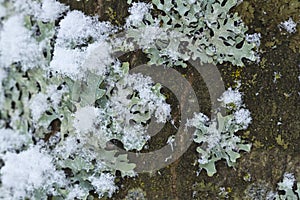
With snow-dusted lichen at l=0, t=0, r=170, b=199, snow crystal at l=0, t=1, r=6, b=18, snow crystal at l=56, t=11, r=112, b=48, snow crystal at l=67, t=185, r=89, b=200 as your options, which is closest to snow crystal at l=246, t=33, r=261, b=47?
snow-dusted lichen at l=0, t=0, r=170, b=199

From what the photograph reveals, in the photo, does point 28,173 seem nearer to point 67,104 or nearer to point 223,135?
point 67,104

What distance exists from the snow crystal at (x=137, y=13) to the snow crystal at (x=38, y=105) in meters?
0.39

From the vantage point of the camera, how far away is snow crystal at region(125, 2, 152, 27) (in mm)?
1556

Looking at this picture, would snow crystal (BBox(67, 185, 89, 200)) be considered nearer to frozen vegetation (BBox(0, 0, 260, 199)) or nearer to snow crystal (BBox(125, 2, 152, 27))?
frozen vegetation (BBox(0, 0, 260, 199))

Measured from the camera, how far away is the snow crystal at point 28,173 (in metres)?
1.60

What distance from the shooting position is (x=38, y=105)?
1631mm

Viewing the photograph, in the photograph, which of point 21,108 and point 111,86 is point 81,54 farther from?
point 21,108

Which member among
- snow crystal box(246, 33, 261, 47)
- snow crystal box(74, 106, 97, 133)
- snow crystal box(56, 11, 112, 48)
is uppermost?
snow crystal box(56, 11, 112, 48)

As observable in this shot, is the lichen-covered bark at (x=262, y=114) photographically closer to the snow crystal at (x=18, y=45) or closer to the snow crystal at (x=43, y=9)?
the snow crystal at (x=43, y=9)

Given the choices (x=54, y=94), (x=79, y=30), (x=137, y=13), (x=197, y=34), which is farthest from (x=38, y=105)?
(x=197, y=34)

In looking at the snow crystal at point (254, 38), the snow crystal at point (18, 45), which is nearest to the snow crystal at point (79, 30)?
the snow crystal at point (18, 45)

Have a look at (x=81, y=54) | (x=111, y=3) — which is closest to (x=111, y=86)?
(x=81, y=54)

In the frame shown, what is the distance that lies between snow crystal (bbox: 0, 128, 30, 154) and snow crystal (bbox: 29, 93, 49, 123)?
84 mm

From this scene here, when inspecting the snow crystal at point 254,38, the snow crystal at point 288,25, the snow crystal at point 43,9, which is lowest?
the snow crystal at point 254,38
